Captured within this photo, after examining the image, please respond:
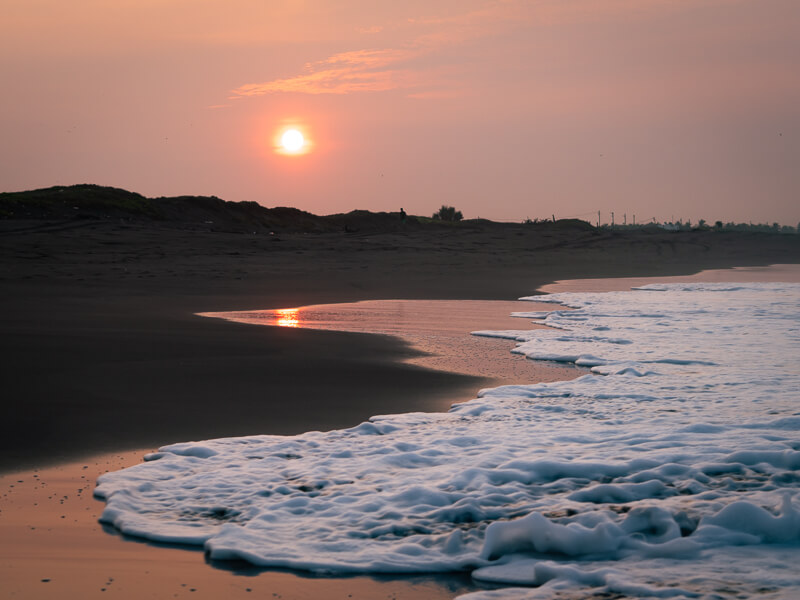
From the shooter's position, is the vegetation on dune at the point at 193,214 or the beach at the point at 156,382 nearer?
the beach at the point at 156,382

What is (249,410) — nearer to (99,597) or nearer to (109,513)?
(109,513)

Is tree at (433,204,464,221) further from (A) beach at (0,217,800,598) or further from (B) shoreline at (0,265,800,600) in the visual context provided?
(B) shoreline at (0,265,800,600)

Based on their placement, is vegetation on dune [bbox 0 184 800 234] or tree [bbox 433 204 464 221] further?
tree [bbox 433 204 464 221]

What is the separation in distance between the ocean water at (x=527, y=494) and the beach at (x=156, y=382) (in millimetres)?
280

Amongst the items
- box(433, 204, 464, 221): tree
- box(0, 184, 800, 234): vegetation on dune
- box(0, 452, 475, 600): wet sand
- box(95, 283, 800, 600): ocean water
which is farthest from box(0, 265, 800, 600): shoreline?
box(433, 204, 464, 221): tree

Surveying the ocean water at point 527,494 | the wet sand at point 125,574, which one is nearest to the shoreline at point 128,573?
the wet sand at point 125,574

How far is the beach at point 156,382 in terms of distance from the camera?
14.1 feet

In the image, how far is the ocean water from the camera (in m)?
4.51

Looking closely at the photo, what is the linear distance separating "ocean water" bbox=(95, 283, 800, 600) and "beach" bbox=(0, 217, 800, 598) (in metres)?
0.28

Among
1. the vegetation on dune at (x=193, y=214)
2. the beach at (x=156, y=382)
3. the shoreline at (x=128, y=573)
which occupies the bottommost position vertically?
the shoreline at (x=128, y=573)

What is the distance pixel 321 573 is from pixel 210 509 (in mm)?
1223

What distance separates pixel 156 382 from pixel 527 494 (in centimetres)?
481

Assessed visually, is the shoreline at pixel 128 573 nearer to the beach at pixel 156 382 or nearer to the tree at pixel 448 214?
the beach at pixel 156 382

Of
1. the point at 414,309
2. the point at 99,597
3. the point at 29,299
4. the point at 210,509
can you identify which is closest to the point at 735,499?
the point at 210,509
